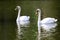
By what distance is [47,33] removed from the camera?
1022cm

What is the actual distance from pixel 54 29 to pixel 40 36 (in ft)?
4.15

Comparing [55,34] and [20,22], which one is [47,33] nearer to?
[55,34]

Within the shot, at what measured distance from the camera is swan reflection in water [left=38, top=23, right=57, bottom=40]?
376 inches

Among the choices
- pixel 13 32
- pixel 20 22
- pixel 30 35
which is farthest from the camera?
pixel 20 22

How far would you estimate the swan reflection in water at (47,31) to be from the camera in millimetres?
9547

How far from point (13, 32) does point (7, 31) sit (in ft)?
1.25

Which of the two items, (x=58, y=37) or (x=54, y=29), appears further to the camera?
(x=54, y=29)

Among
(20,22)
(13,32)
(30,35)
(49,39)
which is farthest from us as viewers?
(20,22)

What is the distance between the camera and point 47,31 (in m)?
10.6

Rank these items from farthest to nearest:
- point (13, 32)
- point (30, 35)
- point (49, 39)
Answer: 1. point (13, 32)
2. point (30, 35)
3. point (49, 39)

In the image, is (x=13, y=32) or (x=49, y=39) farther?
(x=13, y=32)

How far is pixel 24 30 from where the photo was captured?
10.8 metres

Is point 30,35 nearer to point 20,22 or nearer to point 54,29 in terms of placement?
point 54,29

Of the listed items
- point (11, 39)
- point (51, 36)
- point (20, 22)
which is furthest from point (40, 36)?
point (20, 22)
